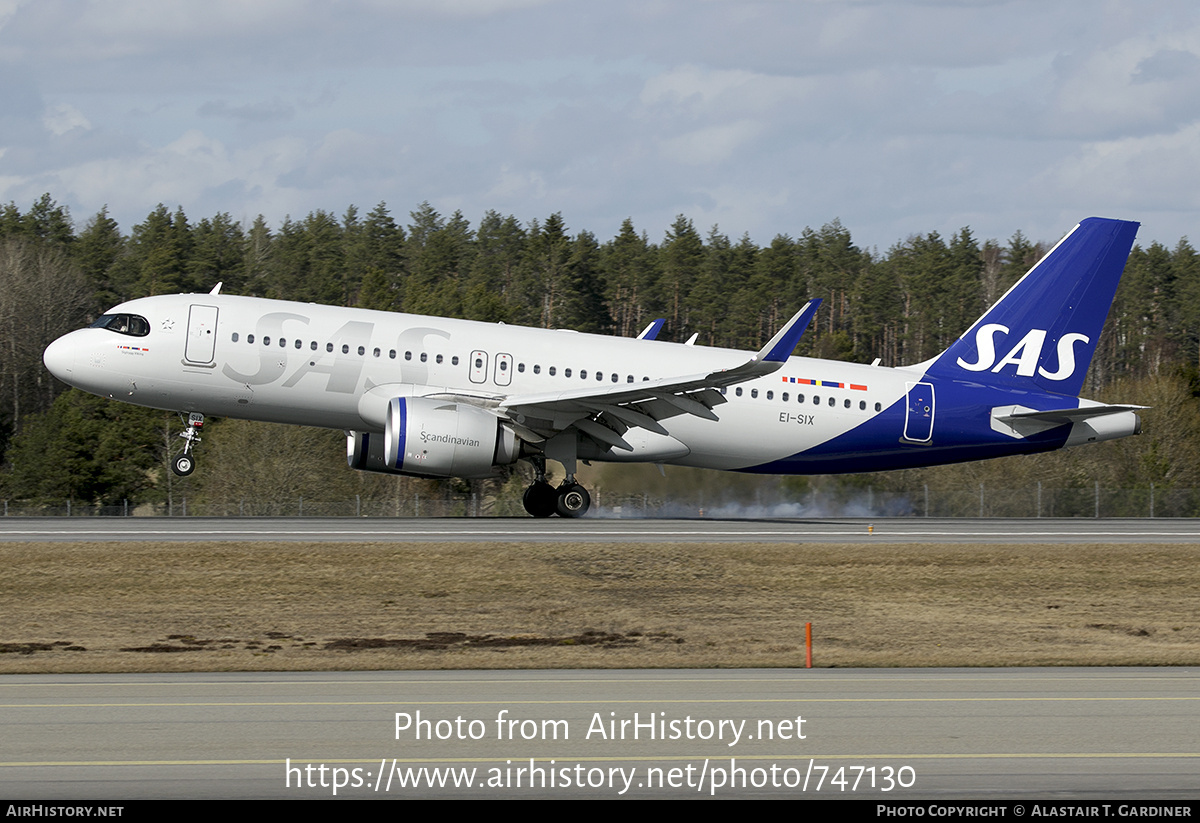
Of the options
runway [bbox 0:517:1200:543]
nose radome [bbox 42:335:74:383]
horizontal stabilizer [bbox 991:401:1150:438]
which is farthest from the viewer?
horizontal stabilizer [bbox 991:401:1150:438]

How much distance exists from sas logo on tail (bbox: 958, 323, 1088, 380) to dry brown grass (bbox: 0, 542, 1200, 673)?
8800 millimetres

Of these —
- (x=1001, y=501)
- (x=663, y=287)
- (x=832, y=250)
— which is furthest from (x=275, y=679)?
(x=832, y=250)

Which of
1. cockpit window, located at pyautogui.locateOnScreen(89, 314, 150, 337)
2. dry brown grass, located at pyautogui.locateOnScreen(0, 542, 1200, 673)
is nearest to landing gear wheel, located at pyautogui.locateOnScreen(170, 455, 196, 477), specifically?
cockpit window, located at pyautogui.locateOnScreen(89, 314, 150, 337)

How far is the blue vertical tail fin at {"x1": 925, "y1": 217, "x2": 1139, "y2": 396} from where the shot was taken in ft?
115

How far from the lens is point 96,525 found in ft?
94.2

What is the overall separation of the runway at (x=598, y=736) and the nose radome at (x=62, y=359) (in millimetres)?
16359

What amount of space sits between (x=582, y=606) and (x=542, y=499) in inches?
448

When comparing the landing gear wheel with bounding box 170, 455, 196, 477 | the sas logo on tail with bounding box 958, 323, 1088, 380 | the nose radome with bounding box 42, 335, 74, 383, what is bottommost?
the landing gear wheel with bounding box 170, 455, 196, 477

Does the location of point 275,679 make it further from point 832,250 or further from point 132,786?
point 832,250

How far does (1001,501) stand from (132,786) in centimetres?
4318

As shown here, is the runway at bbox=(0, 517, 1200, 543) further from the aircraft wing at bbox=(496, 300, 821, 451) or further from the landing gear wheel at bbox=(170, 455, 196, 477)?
the aircraft wing at bbox=(496, 300, 821, 451)

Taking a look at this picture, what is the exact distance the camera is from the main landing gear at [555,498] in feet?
104

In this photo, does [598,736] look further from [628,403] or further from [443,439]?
[628,403]

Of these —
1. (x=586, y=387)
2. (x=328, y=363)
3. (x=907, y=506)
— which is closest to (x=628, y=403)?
(x=586, y=387)
